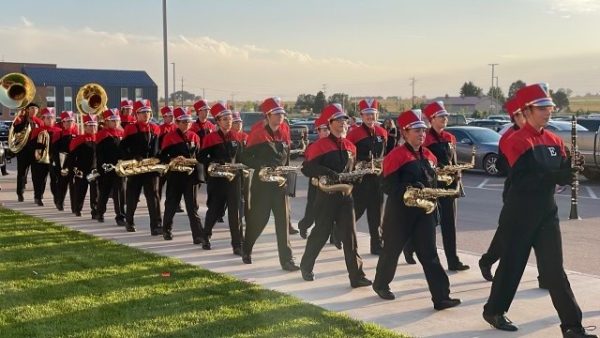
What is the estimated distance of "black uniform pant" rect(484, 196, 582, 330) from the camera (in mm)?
5895

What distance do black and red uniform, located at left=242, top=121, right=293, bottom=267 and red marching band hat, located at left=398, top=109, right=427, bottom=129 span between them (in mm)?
2002

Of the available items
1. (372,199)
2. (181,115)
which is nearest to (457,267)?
(372,199)

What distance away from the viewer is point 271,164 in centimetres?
863

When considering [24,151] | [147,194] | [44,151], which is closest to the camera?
[147,194]

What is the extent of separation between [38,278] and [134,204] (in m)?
3.50

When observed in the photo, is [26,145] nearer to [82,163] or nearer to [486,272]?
[82,163]

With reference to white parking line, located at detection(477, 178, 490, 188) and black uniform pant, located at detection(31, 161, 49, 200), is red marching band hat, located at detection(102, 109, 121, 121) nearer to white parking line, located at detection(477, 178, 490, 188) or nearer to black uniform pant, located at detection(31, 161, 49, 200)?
black uniform pant, located at detection(31, 161, 49, 200)

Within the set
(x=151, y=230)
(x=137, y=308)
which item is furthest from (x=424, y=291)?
(x=151, y=230)

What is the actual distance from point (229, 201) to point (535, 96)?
15.1 feet

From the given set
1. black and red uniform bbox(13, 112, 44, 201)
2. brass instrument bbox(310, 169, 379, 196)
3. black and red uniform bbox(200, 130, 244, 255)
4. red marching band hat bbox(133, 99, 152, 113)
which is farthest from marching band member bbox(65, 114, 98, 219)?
brass instrument bbox(310, 169, 379, 196)

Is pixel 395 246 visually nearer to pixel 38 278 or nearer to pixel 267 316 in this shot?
pixel 267 316

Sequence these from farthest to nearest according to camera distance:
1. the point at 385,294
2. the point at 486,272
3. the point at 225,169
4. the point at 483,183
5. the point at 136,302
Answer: the point at 483,183
the point at 225,169
the point at 486,272
the point at 385,294
the point at 136,302

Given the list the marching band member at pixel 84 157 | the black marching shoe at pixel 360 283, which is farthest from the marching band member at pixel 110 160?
the black marching shoe at pixel 360 283

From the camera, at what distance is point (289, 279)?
8258mm
